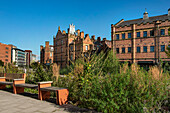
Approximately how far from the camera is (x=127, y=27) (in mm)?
32875

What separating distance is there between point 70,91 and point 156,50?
2691cm

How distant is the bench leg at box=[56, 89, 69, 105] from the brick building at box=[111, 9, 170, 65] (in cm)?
2584

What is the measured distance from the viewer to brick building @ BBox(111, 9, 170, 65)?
28.8m

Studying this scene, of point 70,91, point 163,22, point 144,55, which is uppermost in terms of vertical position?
point 163,22

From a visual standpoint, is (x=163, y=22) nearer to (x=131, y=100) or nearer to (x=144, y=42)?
(x=144, y=42)

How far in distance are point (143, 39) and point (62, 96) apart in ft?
92.8

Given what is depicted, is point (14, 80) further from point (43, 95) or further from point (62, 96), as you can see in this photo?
point (62, 96)

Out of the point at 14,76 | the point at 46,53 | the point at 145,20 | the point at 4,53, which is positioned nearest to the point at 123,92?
the point at 14,76

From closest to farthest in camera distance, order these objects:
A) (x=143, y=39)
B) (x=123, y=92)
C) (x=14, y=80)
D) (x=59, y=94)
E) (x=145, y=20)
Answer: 1. (x=123, y=92)
2. (x=59, y=94)
3. (x=14, y=80)
4. (x=143, y=39)
5. (x=145, y=20)

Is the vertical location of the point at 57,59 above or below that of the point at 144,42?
below

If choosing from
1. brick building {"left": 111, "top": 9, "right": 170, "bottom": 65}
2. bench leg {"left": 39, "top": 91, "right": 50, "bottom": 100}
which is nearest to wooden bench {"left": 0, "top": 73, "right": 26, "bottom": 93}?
bench leg {"left": 39, "top": 91, "right": 50, "bottom": 100}

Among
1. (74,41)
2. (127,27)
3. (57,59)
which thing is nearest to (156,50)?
(127,27)

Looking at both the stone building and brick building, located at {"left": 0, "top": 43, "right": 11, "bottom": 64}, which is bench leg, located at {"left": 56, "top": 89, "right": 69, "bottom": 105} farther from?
brick building, located at {"left": 0, "top": 43, "right": 11, "bottom": 64}

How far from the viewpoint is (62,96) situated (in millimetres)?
6195
